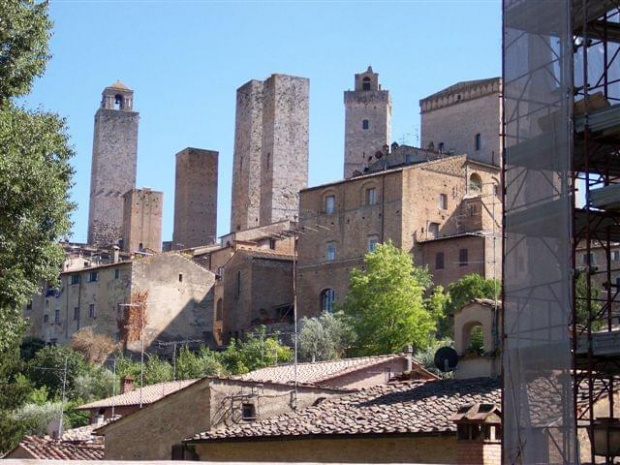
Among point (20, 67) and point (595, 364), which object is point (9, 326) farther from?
point (595, 364)

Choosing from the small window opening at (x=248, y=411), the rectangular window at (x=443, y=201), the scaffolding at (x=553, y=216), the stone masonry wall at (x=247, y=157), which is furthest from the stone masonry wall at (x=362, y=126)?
the scaffolding at (x=553, y=216)

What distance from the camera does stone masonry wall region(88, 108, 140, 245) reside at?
10531 cm

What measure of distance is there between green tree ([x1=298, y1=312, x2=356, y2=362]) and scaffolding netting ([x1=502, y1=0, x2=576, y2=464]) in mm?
36100

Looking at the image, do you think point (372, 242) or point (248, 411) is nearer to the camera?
point (248, 411)

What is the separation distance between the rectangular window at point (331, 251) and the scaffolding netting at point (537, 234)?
4597 centimetres

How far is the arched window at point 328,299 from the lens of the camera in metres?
65.1

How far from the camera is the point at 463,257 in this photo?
60.7m

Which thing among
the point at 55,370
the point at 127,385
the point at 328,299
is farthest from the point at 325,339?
the point at 127,385

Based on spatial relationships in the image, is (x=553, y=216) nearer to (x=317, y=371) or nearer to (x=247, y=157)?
(x=317, y=371)

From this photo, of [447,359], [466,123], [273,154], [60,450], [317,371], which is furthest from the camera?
[273,154]

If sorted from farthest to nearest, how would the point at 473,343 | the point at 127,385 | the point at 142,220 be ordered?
the point at 142,220 < the point at 127,385 < the point at 473,343

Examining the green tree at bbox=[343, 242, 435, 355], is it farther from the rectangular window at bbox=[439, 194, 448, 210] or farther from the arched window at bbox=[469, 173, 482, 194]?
the arched window at bbox=[469, 173, 482, 194]

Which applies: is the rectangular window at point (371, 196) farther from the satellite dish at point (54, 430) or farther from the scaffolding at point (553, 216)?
the scaffolding at point (553, 216)

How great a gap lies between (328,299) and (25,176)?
48324mm
